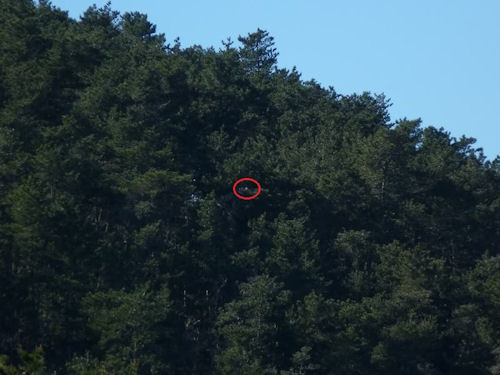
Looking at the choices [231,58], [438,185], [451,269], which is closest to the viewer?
[451,269]

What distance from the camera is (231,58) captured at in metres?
42.4

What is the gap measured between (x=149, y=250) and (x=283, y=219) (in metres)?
4.71

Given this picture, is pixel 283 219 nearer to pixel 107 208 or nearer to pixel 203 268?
pixel 203 268

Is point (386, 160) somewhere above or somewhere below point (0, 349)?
above

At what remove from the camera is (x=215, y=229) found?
33.2 meters

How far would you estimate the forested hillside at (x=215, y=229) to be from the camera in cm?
2891

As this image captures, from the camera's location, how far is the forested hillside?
28.9 meters

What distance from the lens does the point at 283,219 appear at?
33.8 metres

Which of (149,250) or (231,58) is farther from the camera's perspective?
(231,58)

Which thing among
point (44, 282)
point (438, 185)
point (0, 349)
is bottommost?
point (0, 349)

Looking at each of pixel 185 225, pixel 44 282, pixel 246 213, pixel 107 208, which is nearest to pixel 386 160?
pixel 246 213

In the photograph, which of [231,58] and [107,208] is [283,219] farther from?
[231,58]

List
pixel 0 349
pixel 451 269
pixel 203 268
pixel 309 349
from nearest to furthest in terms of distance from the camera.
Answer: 1. pixel 0 349
2. pixel 309 349
3. pixel 203 268
4. pixel 451 269

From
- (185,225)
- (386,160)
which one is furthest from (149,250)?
(386,160)
